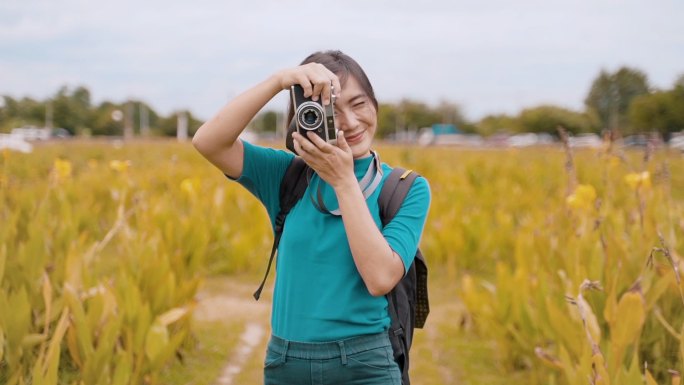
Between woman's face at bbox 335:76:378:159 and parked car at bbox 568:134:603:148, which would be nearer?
woman's face at bbox 335:76:378:159

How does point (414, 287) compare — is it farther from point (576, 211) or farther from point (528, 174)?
point (528, 174)

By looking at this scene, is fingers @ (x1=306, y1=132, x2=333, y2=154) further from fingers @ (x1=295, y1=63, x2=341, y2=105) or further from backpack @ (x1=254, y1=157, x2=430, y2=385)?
backpack @ (x1=254, y1=157, x2=430, y2=385)

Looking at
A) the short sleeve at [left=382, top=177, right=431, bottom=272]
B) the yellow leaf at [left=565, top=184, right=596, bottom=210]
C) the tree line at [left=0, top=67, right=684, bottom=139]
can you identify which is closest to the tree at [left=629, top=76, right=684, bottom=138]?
the tree line at [left=0, top=67, right=684, bottom=139]

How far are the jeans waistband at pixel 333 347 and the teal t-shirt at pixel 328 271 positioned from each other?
0.01 metres

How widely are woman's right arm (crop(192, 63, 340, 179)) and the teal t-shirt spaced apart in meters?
0.17

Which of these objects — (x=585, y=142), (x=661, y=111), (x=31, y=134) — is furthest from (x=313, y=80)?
(x=661, y=111)

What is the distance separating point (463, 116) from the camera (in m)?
57.8

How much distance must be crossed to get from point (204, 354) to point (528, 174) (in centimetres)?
526

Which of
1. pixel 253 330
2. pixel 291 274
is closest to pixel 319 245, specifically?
pixel 291 274

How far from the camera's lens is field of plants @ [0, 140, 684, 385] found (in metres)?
1.70

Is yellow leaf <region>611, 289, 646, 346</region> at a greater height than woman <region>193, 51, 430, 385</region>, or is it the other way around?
woman <region>193, 51, 430, 385</region>

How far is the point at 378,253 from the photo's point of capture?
110 centimetres

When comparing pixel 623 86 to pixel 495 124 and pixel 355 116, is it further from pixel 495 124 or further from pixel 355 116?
pixel 355 116

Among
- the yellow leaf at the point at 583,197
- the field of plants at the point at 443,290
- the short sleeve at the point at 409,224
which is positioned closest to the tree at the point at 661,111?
the field of plants at the point at 443,290
